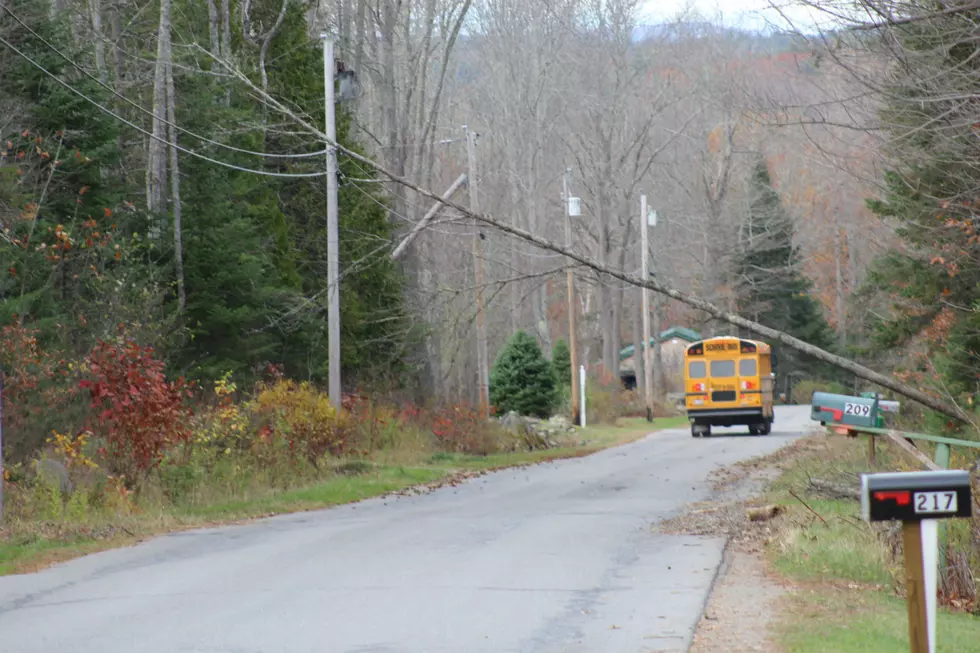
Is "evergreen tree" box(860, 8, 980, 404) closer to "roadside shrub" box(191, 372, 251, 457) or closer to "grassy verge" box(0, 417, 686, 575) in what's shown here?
"grassy verge" box(0, 417, 686, 575)

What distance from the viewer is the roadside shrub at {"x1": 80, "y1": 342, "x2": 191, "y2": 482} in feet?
55.0

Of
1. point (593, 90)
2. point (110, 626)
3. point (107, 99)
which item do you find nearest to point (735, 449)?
point (107, 99)

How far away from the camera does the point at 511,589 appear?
424 inches

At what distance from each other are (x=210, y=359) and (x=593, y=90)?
36550mm

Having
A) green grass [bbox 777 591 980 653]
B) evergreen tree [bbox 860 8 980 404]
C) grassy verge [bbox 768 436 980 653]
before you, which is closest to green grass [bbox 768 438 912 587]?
grassy verge [bbox 768 436 980 653]

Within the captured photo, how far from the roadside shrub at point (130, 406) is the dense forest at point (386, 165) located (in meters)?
0.95

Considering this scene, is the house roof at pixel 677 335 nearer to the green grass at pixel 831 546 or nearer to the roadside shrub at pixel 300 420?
the roadside shrub at pixel 300 420

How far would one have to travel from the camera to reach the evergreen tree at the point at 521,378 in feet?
143

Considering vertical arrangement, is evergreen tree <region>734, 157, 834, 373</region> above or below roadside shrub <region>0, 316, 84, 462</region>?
above

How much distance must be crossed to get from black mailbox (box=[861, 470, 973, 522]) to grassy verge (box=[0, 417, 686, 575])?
9.29 metres

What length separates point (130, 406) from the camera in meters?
16.9

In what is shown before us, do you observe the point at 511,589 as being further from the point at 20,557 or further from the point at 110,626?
the point at 20,557

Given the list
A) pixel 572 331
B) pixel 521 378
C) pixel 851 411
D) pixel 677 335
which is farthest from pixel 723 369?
pixel 677 335

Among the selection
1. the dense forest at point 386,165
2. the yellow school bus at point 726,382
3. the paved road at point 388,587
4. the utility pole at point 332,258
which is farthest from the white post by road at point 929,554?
the yellow school bus at point 726,382
